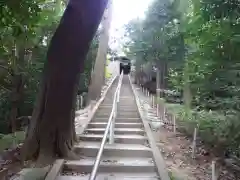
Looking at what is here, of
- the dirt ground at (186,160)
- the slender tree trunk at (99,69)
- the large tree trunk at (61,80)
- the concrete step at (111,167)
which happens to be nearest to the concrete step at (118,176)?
the concrete step at (111,167)

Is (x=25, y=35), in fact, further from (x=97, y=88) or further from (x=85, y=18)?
(x=97, y=88)

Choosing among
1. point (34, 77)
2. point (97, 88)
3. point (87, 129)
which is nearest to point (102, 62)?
point (97, 88)

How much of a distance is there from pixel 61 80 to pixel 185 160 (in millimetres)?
3293

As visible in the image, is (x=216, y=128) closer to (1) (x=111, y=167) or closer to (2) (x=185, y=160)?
(2) (x=185, y=160)

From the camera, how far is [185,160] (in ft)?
23.3

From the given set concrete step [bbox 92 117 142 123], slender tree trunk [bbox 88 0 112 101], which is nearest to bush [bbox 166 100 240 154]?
concrete step [bbox 92 117 142 123]

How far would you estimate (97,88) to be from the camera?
1812 cm

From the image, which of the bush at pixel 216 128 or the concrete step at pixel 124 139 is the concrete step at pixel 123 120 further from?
the concrete step at pixel 124 139

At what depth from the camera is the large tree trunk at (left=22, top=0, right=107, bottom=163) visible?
6488mm

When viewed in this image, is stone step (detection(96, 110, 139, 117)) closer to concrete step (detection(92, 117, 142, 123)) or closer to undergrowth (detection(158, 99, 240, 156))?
concrete step (detection(92, 117, 142, 123))

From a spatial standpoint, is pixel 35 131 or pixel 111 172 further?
pixel 35 131

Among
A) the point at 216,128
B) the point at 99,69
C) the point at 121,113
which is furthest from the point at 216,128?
the point at 99,69

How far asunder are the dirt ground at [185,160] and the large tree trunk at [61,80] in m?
2.29

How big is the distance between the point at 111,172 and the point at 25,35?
3.12 m
